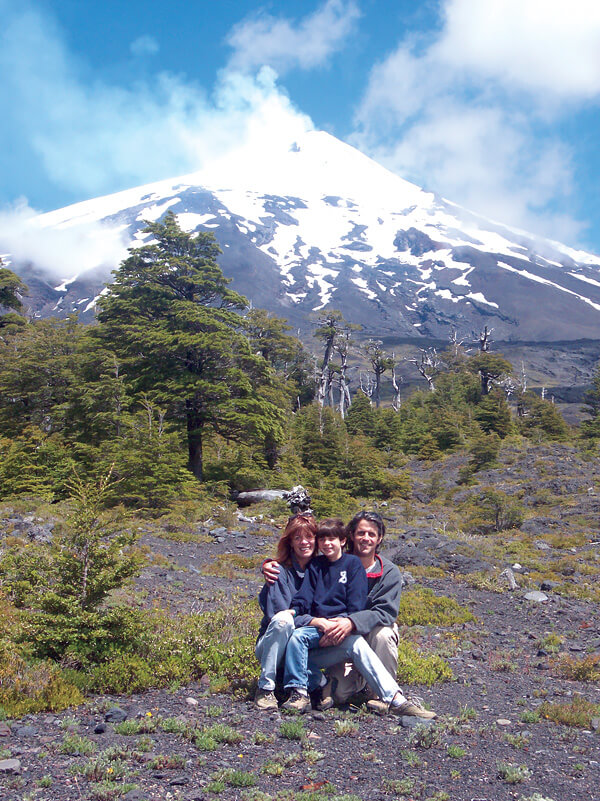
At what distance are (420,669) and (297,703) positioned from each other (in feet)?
6.01

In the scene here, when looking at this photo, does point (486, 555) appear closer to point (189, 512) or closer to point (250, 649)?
point (189, 512)

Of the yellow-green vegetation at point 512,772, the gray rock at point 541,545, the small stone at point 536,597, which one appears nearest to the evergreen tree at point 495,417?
the gray rock at point 541,545

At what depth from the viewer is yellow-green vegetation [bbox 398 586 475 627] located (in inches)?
346

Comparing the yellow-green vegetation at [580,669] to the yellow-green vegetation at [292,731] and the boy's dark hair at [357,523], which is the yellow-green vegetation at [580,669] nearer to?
the boy's dark hair at [357,523]

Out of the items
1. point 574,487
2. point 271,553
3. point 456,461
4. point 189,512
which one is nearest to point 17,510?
point 189,512

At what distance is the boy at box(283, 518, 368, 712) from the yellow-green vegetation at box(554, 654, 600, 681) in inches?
124

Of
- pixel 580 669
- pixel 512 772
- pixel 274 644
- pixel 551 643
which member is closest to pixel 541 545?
pixel 551 643

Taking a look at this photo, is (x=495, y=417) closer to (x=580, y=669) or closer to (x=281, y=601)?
(x=580, y=669)

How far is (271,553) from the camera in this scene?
13.3m

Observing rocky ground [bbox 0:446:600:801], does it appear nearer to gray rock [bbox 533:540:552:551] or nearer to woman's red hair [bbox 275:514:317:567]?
woman's red hair [bbox 275:514:317:567]

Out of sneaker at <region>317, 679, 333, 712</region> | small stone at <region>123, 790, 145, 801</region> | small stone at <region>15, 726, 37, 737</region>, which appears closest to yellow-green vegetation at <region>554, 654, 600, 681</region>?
sneaker at <region>317, 679, 333, 712</region>

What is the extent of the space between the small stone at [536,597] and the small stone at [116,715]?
8.06 metres

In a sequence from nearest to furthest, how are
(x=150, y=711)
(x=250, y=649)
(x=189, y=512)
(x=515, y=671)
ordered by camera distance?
(x=150, y=711) → (x=250, y=649) → (x=515, y=671) → (x=189, y=512)

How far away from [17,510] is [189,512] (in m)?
4.64
